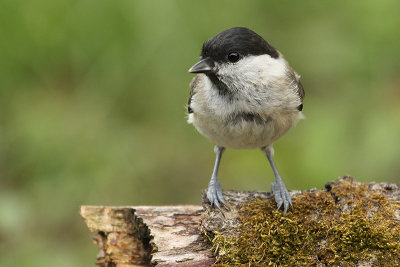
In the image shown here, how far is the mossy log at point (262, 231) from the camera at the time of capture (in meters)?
2.79

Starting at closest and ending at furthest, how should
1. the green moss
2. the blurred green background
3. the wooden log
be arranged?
the green moss
the wooden log
the blurred green background

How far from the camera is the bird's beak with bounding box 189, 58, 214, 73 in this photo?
320cm

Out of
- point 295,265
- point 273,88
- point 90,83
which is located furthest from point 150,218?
point 90,83

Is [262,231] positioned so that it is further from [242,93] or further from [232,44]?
[232,44]

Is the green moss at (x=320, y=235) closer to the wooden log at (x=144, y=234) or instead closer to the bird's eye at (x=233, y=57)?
the wooden log at (x=144, y=234)

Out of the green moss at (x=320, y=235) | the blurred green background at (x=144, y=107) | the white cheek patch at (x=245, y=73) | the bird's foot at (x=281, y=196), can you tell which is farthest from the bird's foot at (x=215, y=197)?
the blurred green background at (x=144, y=107)

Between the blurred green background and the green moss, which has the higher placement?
the blurred green background

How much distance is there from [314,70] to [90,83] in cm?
275

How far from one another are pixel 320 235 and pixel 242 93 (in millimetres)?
1043

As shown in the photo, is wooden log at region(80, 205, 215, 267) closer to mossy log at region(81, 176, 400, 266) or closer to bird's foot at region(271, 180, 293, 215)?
mossy log at region(81, 176, 400, 266)

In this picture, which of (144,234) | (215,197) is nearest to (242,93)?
(215,197)

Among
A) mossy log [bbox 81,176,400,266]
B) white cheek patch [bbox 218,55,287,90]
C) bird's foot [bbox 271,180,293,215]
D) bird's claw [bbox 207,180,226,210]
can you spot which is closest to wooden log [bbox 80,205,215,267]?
mossy log [bbox 81,176,400,266]

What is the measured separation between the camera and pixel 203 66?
321 centimetres

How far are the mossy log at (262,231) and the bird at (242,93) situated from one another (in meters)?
0.15
